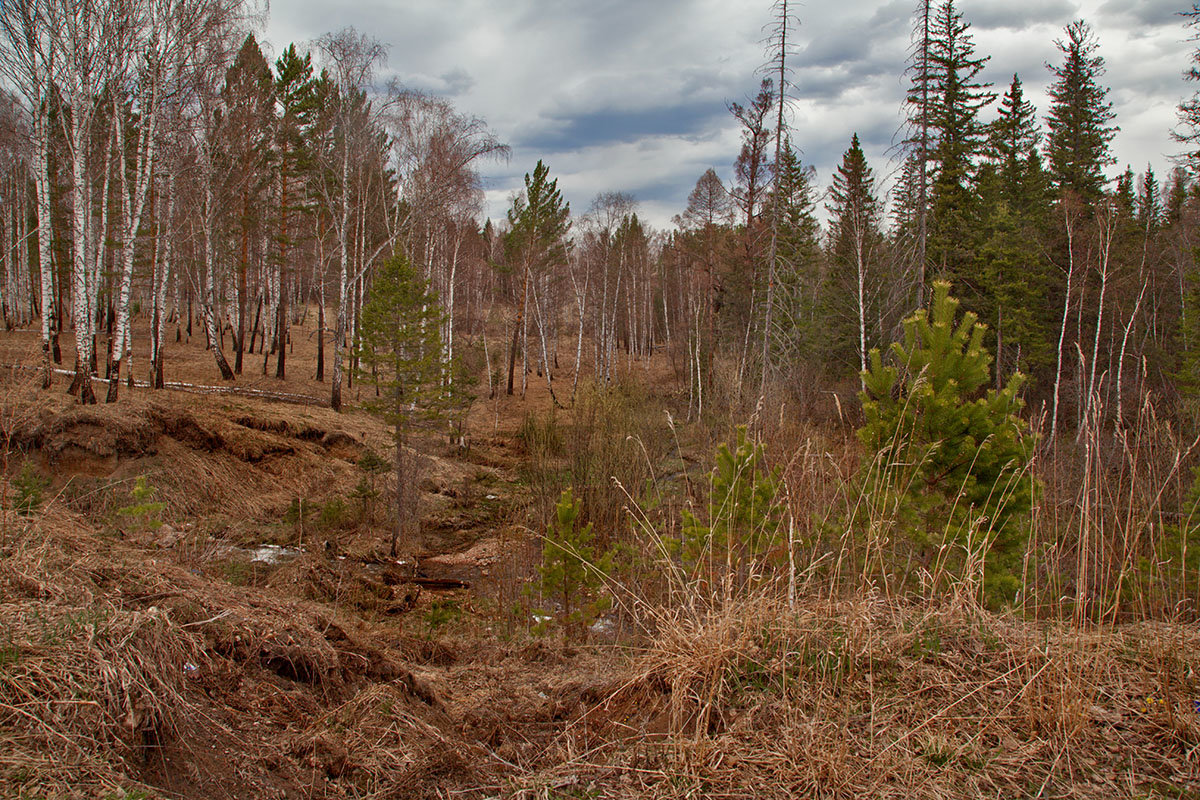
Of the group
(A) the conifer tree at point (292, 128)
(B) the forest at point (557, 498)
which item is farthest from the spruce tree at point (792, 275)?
(A) the conifer tree at point (292, 128)

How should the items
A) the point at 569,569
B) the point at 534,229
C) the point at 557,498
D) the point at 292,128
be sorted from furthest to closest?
the point at 534,229
the point at 292,128
the point at 557,498
the point at 569,569

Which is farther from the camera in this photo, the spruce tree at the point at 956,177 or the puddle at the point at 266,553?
the spruce tree at the point at 956,177

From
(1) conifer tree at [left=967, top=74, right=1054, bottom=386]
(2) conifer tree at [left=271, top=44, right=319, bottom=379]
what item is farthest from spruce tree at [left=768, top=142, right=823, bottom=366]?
(2) conifer tree at [left=271, top=44, right=319, bottom=379]

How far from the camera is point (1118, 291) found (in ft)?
65.0

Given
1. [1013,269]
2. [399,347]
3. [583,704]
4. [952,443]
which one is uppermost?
[1013,269]

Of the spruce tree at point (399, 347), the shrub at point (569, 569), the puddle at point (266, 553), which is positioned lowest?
the puddle at point (266, 553)

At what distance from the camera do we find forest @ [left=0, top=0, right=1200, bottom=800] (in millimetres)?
2396

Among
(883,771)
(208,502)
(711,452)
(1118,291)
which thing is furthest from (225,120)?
(1118,291)

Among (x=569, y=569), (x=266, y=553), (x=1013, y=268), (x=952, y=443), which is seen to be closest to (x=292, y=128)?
(x=266, y=553)

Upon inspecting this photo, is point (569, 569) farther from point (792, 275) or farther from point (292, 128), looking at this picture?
point (292, 128)

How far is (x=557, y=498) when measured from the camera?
41.6 feet

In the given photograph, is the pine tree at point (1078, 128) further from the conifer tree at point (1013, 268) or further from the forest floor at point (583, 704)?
the forest floor at point (583, 704)

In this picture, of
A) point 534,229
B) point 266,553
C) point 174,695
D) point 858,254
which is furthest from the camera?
point 534,229

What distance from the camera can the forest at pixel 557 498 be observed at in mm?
2396
